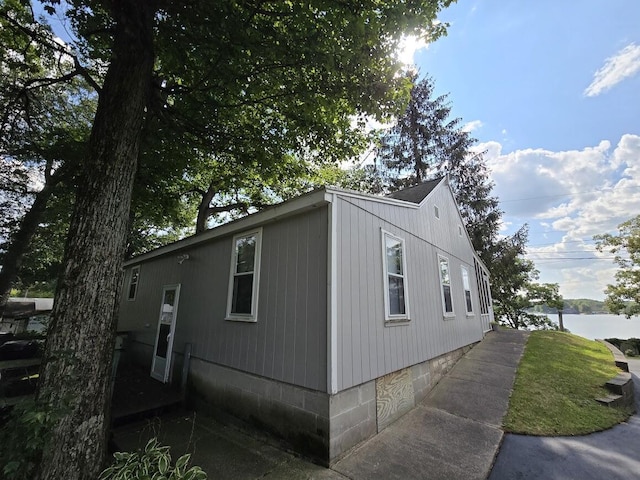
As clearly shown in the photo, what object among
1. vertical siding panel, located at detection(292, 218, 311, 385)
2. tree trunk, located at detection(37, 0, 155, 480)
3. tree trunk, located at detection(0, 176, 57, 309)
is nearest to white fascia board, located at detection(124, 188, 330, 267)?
vertical siding panel, located at detection(292, 218, 311, 385)

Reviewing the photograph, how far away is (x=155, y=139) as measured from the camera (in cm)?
589

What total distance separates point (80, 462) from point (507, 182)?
19.8 meters

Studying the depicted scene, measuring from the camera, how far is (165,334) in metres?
7.41

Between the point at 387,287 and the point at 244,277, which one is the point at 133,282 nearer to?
the point at 244,277

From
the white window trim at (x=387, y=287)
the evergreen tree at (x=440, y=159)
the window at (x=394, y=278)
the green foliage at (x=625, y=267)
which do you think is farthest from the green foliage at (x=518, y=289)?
the window at (x=394, y=278)

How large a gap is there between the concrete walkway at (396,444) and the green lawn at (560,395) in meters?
0.33

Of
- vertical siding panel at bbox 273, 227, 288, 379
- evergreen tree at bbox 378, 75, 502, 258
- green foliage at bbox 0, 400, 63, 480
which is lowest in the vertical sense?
green foliage at bbox 0, 400, 63, 480

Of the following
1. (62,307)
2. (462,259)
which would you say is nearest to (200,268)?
(62,307)

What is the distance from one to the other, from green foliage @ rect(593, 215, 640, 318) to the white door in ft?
85.0

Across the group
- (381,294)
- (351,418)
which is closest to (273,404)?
(351,418)

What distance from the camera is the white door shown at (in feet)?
22.8

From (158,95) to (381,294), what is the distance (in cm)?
521

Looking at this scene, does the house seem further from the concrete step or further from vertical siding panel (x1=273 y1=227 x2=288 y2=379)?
the concrete step

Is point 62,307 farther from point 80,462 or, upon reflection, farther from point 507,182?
point 507,182
